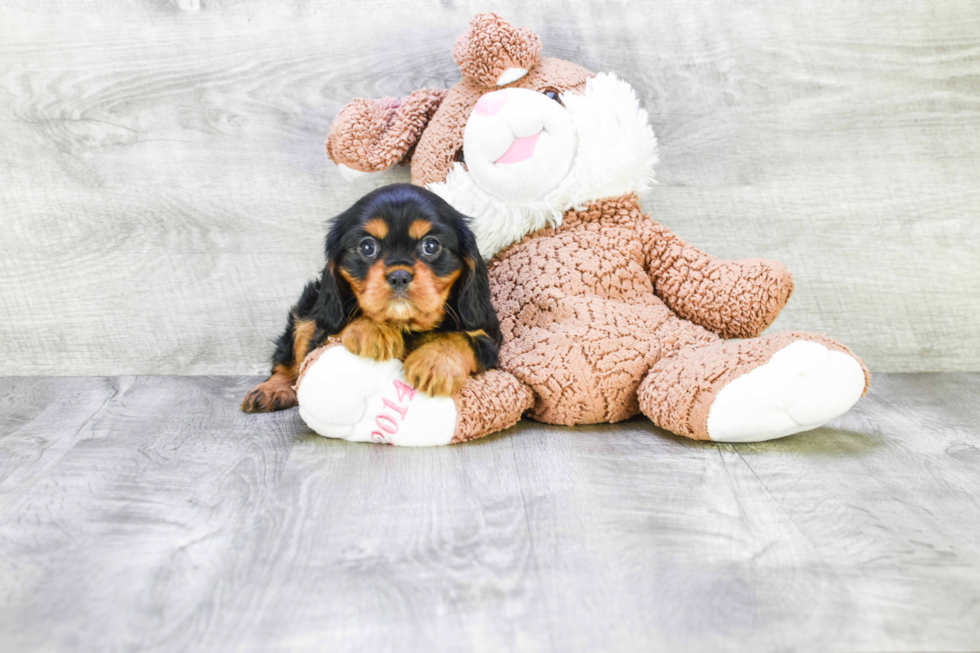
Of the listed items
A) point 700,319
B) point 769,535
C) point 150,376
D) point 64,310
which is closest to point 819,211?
point 700,319

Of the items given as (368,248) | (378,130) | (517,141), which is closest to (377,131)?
(378,130)

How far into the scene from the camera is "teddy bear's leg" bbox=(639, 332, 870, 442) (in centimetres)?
158

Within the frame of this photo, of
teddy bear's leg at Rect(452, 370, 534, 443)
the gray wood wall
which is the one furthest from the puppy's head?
the gray wood wall

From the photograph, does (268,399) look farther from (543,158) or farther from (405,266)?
(543,158)

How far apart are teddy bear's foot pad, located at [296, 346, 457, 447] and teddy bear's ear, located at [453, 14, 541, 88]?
765mm

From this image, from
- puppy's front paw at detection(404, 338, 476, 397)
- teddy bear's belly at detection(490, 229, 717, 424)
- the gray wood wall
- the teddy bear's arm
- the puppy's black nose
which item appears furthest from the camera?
the gray wood wall

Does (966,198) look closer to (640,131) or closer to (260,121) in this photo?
(640,131)

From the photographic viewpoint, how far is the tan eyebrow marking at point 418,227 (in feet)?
5.16

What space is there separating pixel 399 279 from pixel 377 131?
701 mm

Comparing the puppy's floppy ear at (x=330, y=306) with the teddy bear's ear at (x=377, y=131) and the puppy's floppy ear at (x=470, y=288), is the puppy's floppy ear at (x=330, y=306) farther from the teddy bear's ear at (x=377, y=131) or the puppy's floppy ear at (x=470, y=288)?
the teddy bear's ear at (x=377, y=131)

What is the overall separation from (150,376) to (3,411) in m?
0.44

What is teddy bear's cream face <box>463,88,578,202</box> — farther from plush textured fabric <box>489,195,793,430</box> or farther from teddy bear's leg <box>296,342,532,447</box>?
teddy bear's leg <box>296,342,532,447</box>

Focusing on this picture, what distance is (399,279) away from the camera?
1.53m

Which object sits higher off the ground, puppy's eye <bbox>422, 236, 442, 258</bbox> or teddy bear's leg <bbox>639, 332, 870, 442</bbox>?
puppy's eye <bbox>422, 236, 442, 258</bbox>
